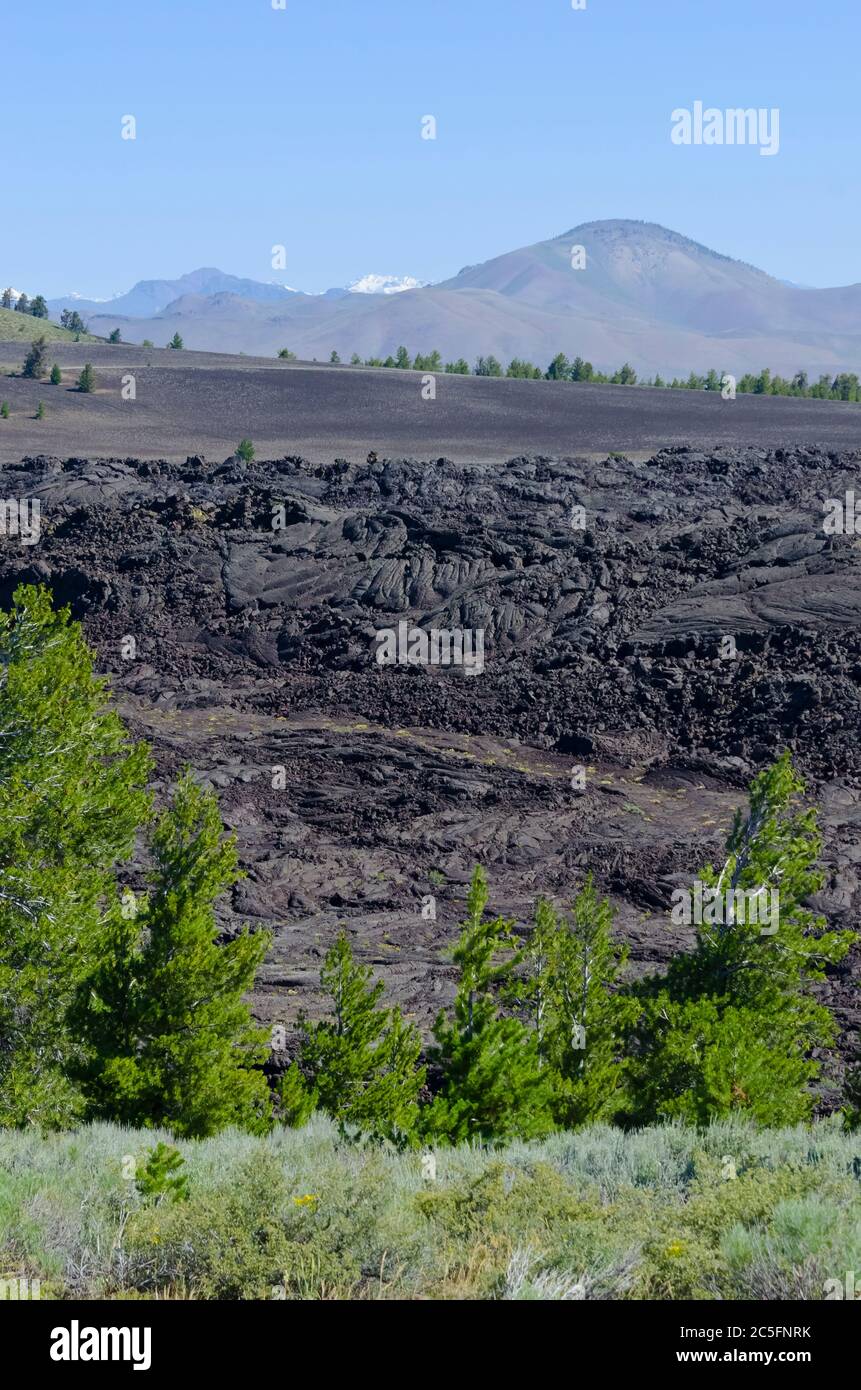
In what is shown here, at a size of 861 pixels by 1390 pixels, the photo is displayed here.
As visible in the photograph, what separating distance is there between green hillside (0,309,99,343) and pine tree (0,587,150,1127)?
107 meters

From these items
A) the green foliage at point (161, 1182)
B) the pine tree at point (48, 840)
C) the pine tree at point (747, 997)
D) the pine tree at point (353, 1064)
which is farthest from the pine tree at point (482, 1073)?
the green foliage at point (161, 1182)

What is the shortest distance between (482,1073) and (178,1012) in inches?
125

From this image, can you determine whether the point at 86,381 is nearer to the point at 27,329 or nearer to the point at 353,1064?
the point at 27,329

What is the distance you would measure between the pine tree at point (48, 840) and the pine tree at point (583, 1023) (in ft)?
16.8

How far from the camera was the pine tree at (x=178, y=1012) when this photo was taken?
1455 cm

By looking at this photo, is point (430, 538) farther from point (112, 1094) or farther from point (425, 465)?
point (112, 1094)

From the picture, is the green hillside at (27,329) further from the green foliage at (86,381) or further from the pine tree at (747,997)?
the pine tree at (747,997)

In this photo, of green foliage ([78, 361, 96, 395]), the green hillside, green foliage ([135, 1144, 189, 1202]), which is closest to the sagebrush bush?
green foliage ([135, 1144, 189, 1202])

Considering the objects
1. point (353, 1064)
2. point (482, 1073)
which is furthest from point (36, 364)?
point (482, 1073)

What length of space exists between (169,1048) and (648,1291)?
7.91m

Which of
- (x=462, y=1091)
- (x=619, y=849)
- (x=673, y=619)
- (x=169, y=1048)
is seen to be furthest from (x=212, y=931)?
(x=673, y=619)

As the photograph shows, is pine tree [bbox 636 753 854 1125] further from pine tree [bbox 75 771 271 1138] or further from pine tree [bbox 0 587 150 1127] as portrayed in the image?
pine tree [bbox 0 587 150 1127]

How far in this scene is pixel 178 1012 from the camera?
14898mm

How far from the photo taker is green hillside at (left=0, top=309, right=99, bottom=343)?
124981 millimetres
